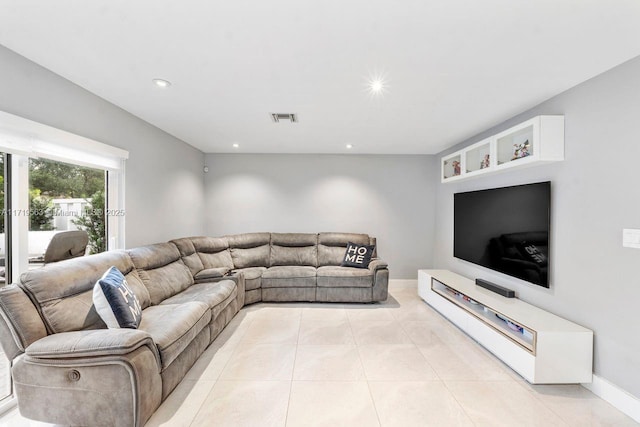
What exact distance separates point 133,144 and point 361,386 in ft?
11.1

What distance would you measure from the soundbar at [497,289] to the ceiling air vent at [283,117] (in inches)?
117

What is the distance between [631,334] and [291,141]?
4019mm

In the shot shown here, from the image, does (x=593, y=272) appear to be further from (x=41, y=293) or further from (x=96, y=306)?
(x=41, y=293)

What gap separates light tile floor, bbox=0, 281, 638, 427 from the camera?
1951 millimetres

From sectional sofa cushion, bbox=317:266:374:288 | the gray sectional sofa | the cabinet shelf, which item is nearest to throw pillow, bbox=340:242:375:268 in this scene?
sectional sofa cushion, bbox=317:266:374:288

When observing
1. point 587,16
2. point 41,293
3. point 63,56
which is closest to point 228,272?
point 41,293

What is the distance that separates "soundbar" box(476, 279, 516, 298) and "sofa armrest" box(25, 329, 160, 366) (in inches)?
133

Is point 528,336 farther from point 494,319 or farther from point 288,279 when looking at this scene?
point 288,279

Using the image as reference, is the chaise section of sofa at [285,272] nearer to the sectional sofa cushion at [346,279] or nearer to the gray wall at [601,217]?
the sectional sofa cushion at [346,279]

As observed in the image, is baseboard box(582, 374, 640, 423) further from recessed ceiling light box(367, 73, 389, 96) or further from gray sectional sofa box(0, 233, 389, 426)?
gray sectional sofa box(0, 233, 389, 426)

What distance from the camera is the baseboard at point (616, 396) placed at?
6.41ft

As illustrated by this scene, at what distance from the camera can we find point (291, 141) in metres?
4.38

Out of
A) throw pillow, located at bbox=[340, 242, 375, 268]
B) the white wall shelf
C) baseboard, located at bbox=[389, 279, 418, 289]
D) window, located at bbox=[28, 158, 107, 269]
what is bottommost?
baseboard, located at bbox=[389, 279, 418, 289]

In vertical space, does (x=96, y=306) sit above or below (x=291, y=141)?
below
